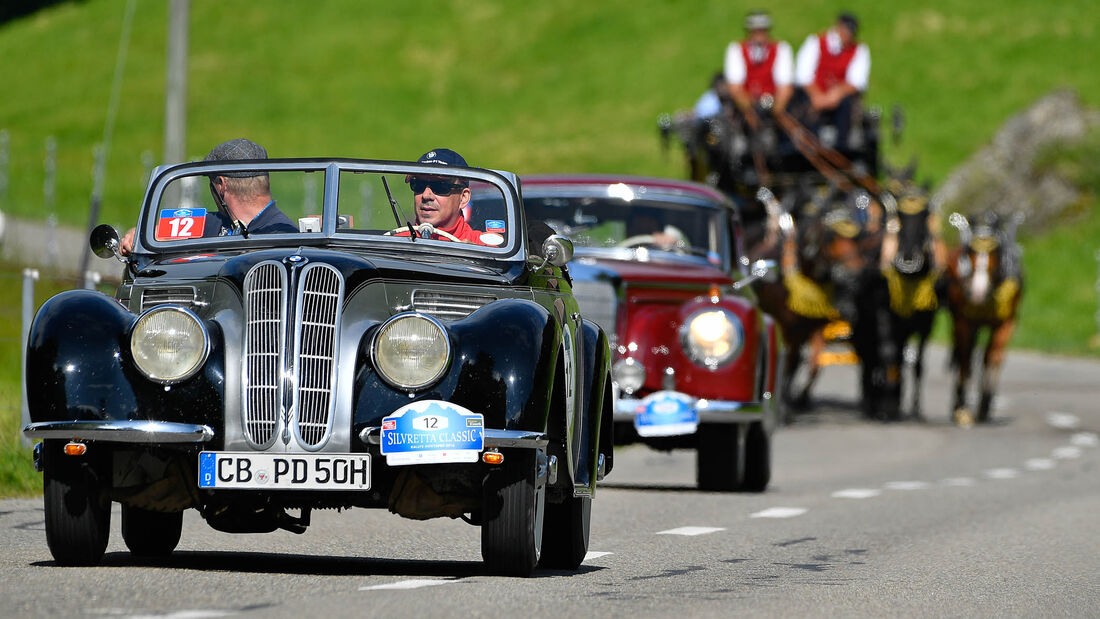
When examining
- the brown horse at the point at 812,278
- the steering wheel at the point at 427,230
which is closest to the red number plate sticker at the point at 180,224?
the steering wheel at the point at 427,230

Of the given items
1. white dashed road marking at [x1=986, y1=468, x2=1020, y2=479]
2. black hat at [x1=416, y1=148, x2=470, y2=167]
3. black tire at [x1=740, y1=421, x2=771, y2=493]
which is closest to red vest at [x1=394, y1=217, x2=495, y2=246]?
black hat at [x1=416, y1=148, x2=470, y2=167]

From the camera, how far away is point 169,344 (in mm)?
8031

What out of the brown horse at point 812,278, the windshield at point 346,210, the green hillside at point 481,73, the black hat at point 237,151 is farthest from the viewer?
the green hillside at point 481,73

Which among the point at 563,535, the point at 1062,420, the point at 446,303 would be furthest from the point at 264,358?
the point at 1062,420

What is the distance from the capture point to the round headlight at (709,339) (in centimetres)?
1410

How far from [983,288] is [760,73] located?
3.91 m

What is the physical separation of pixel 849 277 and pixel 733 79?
266cm

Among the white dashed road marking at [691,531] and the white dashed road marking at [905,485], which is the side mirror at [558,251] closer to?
the white dashed road marking at [691,531]

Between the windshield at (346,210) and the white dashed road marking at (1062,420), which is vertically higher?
the windshield at (346,210)

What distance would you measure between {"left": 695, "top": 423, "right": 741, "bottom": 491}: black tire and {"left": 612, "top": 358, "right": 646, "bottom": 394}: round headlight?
2.34 feet

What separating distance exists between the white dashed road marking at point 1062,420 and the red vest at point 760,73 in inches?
193

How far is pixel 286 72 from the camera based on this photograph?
244 ft

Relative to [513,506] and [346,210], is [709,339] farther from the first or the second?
[513,506]

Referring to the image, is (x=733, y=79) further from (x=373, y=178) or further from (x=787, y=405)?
(x=373, y=178)
